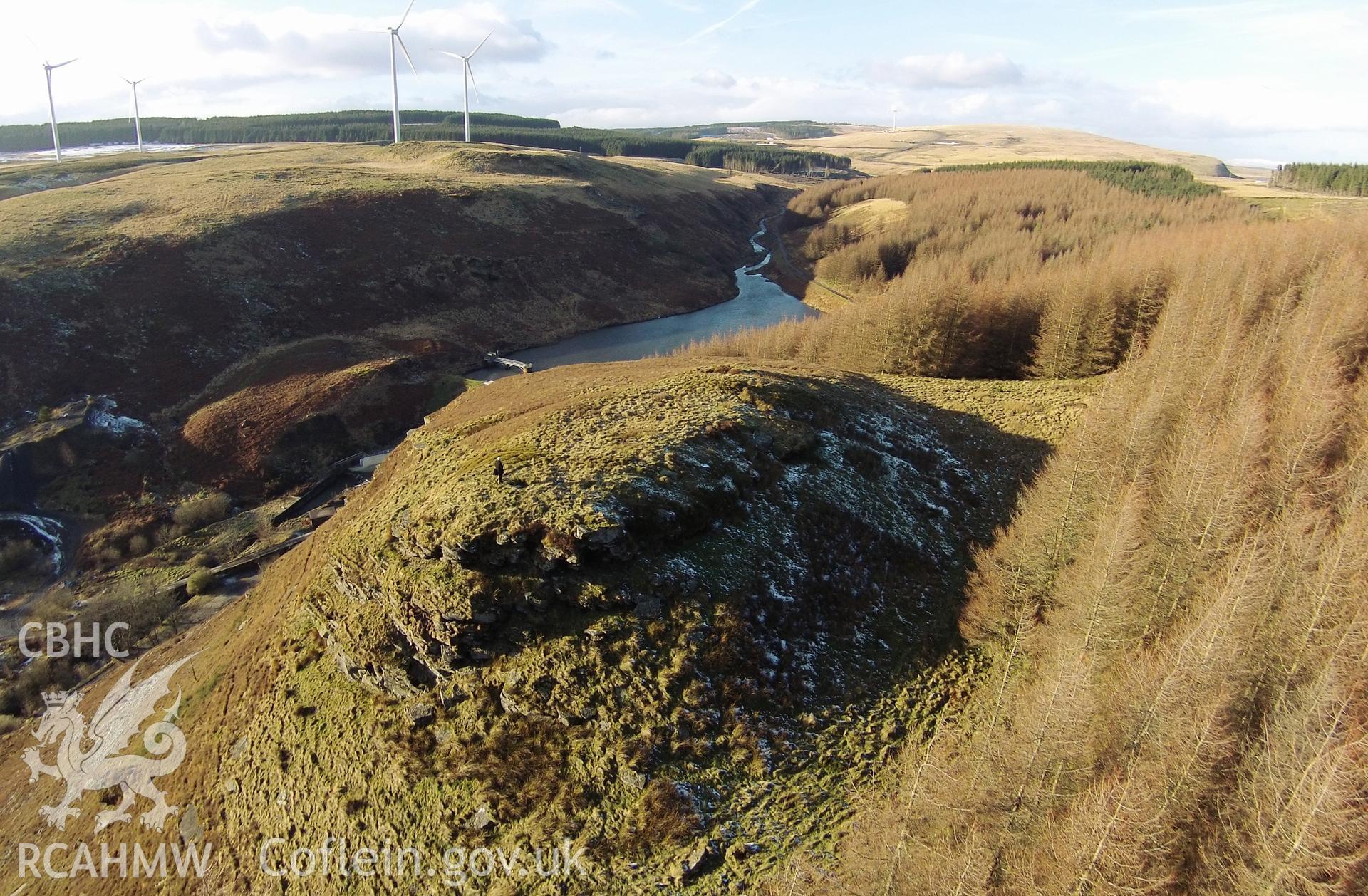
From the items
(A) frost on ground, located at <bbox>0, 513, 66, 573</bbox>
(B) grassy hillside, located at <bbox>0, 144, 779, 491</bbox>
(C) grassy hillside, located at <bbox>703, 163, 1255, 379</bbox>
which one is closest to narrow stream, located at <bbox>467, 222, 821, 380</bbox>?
(B) grassy hillside, located at <bbox>0, 144, 779, 491</bbox>

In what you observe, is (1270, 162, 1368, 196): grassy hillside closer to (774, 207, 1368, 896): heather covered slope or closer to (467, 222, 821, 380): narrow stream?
(467, 222, 821, 380): narrow stream

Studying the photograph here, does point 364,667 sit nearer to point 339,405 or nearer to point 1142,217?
point 339,405

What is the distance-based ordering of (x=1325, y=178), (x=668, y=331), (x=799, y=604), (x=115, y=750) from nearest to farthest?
(x=799, y=604) → (x=115, y=750) → (x=668, y=331) → (x=1325, y=178)

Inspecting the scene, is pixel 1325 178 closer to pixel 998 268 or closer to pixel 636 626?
pixel 998 268

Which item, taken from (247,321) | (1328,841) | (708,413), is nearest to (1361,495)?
(1328,841)

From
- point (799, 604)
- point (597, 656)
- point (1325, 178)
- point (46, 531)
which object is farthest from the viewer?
point (1325, 178)

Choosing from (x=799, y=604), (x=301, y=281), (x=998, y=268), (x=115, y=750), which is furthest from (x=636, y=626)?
(x=301, y=281)

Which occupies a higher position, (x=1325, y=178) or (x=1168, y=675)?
(x=1325, y=178)

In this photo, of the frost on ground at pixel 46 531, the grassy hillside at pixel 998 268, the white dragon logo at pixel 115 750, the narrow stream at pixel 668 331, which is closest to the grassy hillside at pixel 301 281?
the narrow stream at pixel 668 331
